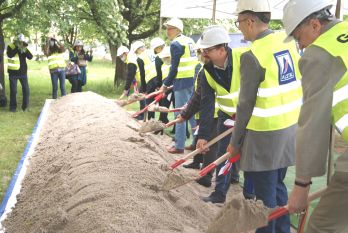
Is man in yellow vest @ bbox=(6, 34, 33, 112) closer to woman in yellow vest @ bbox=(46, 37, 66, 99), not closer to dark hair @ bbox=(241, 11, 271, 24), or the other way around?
woman in yellow vest @ bbox=(46, 37, 66, 99)

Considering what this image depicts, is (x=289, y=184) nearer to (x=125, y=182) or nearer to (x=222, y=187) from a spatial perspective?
(x=222, y=187)

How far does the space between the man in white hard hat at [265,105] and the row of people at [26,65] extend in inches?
272

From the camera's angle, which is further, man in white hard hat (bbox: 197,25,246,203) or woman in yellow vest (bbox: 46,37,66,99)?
woman in yellow vest (bbox: 46,37,66,99)

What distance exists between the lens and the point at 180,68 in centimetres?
671

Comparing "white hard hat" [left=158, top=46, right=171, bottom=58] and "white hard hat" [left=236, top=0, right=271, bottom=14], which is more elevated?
"white hard hat" [left=236, top=0, right=271, bottom=14]

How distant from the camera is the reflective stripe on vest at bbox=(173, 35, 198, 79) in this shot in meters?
6.65

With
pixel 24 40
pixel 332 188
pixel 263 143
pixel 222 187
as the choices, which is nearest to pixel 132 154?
pixel 222 187

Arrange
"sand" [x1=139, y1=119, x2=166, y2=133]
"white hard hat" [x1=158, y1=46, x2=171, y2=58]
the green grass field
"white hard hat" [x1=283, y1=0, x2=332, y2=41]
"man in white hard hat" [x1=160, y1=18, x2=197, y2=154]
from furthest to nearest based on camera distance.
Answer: "white hard hat" [x1=158, y1=46, x2=171, y2=58], "man in white hard hat" [x1=160, y1=18, x2=197, y2=154], "sand" [x1=139, y1=119, x2=166, y2=133], the green grass field, "white hard hat" [x1=283, y1=0, x2=332, y2=41]

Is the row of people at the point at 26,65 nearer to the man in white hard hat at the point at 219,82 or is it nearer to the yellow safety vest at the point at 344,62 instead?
the man in white hard hat at the point at 219,82

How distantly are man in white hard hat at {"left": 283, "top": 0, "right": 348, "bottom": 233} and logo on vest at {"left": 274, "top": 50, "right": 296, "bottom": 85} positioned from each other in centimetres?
83

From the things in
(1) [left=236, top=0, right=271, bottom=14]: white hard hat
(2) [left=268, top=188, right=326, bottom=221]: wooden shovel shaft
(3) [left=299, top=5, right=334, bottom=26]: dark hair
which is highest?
(1) [left=236, top=0, right=271, bottom=14]: white hard hat

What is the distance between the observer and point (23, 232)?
3219 mm

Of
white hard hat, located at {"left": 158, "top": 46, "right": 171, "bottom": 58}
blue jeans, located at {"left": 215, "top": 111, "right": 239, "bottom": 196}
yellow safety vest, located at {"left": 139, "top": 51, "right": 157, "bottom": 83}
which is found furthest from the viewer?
yellow safety vest, located at {"left": 139, "top": 51, "right": 157, "bottom": 83}

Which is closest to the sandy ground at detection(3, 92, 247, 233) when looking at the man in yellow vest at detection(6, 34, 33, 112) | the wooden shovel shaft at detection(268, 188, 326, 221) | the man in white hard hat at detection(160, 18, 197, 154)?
the wooden shovel shaft at detection(268, 188, 326, 221)
